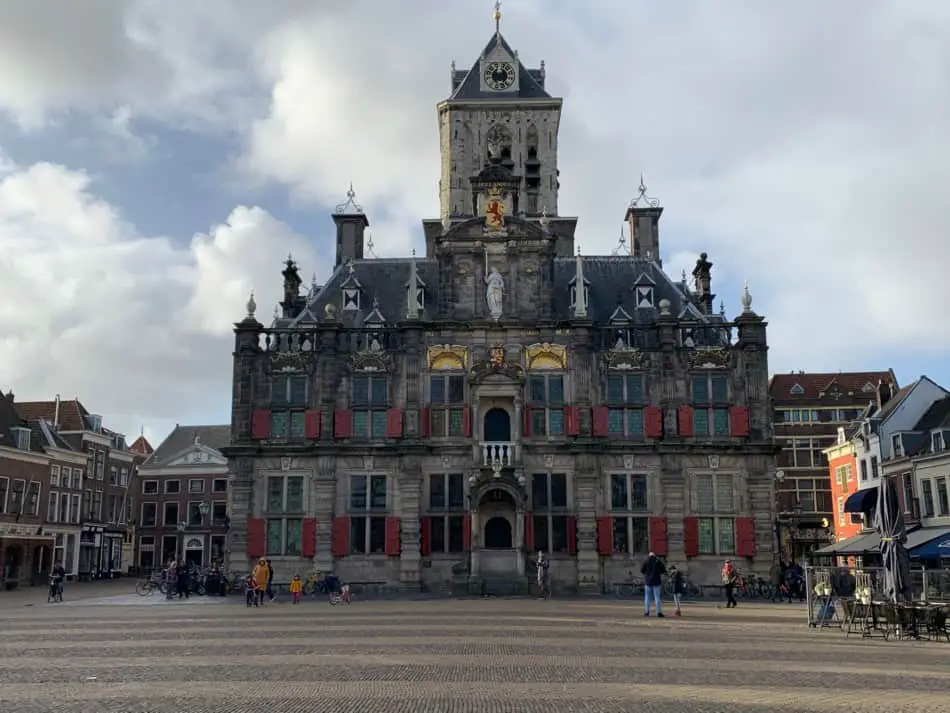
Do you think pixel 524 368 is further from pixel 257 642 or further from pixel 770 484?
pixel 257 642

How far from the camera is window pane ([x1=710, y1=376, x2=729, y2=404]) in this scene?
42.5m

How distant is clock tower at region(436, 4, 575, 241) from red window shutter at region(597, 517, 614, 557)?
21018mm

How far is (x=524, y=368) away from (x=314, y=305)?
12272 mm

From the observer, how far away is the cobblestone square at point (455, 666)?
37.6 ft

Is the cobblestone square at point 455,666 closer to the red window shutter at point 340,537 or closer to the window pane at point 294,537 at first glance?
the red window shutter at point 340,537

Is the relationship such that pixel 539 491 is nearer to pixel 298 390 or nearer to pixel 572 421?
pixel 572 421

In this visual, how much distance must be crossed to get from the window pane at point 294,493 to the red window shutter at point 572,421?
42.7 feet

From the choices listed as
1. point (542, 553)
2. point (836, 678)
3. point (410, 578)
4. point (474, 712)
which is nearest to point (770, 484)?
point (542, 553)

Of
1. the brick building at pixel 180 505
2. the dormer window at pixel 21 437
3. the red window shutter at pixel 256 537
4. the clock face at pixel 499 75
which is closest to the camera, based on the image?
the red window shutter at pixel 256 537

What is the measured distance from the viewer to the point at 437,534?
4128cm

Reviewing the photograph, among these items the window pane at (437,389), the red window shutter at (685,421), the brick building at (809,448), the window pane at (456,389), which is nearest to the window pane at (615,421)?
the red window shutter at (685,421)

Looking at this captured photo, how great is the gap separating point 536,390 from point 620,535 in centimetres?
789

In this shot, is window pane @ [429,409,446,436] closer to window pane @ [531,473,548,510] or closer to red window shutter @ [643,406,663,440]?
window pane @ [531,473,548,510]

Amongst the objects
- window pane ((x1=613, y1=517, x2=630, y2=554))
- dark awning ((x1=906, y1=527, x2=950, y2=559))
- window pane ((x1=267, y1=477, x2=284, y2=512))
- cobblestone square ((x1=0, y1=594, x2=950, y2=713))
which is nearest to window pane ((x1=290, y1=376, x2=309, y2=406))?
window pane ((x1=267, y1=477, x2=284, y2=512))
